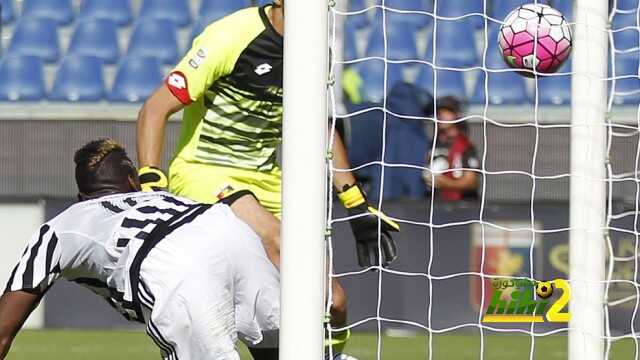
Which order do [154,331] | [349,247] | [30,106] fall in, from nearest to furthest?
[154,331]
[349,247]
[30,106]

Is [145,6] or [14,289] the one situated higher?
[145,6]

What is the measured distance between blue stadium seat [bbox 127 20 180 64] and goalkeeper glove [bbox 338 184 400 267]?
6.30 metres

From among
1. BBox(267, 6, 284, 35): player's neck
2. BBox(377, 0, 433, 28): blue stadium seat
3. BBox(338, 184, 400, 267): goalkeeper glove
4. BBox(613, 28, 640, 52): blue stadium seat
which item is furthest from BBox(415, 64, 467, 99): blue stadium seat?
BBox(267, 6, 284, 35): player's neck

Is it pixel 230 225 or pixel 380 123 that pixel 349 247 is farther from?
pixel 230 225

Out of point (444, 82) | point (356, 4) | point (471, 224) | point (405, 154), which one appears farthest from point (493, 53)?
point (471, 224)

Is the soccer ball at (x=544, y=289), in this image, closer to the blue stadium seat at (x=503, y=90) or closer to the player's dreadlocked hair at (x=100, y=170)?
the player's dreadlocked hair at (x=100, y=170)

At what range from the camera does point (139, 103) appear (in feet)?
35.4

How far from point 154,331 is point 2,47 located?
8.34 metres

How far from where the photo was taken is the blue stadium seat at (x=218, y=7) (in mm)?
11586

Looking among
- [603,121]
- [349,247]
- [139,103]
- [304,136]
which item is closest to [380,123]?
→ [349,247]

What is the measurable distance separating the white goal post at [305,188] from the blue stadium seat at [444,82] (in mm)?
6864

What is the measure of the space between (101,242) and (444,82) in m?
7.35

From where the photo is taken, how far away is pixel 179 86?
5.14m

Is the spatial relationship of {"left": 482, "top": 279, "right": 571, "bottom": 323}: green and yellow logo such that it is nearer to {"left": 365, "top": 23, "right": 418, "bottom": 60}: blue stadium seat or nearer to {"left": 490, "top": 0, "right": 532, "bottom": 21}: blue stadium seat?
{"left": 490, "top": 0, "right": 532, "bottom": 21}: blue stadium seat
